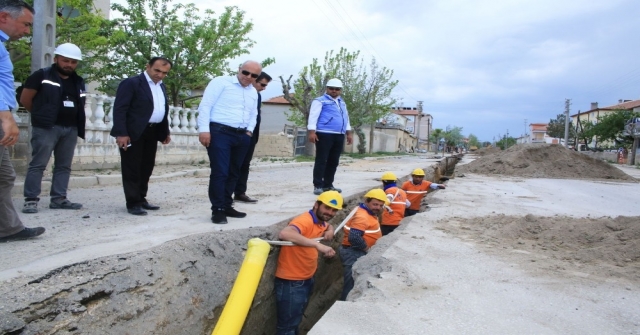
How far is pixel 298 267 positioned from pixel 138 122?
2017 millimetres

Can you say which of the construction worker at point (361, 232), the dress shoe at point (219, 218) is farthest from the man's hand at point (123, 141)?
the construction worker at point (361, 232)

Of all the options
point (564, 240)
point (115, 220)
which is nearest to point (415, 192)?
point (564, 240)

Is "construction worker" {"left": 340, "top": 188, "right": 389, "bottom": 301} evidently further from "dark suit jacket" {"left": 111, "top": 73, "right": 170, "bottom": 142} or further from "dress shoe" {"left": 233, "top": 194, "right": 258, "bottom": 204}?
"dark suit jacket" {"left": 111, "top": 73, "right": 170, "bottom": 142}

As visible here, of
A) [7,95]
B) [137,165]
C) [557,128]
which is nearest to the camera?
[7,95]

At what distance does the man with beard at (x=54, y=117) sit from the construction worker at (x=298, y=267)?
7.52 feet

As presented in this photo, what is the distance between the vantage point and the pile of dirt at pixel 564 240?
3.80 meters

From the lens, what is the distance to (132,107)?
4.61 metres

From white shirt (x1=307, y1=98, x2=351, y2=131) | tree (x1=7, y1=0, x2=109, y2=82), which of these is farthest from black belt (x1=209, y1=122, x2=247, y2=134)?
tree (x1=7, y1=0, x2=109, y2=82)

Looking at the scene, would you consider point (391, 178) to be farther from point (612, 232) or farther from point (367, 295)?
point (367, 295)

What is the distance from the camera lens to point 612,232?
192 inches

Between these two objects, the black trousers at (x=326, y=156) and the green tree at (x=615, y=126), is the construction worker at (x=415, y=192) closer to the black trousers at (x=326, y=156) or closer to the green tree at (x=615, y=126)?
the black trousers at (x=326, y=156)

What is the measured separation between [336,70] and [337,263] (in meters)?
27.1

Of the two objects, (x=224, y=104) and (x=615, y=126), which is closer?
(x=224, y=104)

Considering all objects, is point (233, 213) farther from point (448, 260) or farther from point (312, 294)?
point (448, 260)
